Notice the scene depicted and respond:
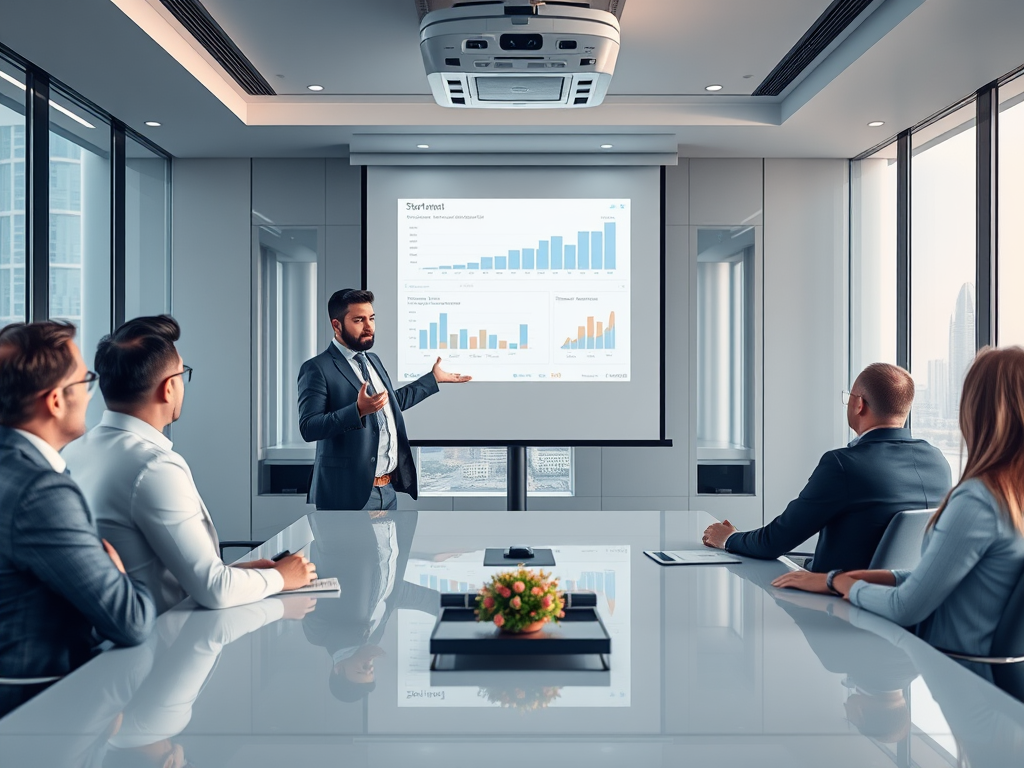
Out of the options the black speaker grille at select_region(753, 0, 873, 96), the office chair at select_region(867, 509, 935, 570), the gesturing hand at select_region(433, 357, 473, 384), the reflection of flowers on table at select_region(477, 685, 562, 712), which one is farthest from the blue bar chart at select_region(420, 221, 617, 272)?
the reflection of flowers on table at select_region(477, 685, 562, 712)

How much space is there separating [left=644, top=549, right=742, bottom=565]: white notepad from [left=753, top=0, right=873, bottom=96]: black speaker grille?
2579mm

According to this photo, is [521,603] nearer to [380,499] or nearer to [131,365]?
[131,365]

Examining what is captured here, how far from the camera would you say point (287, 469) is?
20.3 ft

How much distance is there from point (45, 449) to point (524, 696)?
1.02 meters

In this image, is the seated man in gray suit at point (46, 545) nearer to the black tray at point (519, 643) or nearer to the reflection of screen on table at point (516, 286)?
the black tray at point (519, 643)

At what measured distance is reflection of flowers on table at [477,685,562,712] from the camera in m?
1.40

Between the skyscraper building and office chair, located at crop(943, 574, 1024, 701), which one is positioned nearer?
office chair, located at crop(943, 574, 1024, 701)

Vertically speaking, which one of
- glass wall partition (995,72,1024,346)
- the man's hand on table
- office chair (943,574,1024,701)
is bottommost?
office chair (943,574,1024,701)

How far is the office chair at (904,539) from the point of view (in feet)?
7.25

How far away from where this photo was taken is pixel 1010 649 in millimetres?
1874

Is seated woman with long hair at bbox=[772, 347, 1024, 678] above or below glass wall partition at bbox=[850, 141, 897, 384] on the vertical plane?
below

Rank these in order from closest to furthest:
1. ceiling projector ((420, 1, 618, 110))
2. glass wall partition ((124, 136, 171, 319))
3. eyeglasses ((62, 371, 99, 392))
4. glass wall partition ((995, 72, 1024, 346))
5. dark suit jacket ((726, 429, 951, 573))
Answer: eyeglasses ((62, 371, 99, 392)) → dark suit jacket ((726, 429, 951, 573)) → ceiling projector ((420, 1, 618, 110)) → glass wall partition ((995, 72, 1024, 346)) → glass wall partition ((124, 136, 171, 319))

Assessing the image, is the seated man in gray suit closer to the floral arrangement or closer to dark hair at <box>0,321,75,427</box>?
dark hair at <box>0,321,75,427</box>

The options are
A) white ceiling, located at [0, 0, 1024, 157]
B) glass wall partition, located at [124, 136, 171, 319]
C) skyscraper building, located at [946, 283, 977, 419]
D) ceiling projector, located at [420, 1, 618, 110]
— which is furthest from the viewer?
glass wall partition, located at [124, 136, 171, 319]
